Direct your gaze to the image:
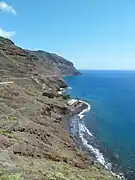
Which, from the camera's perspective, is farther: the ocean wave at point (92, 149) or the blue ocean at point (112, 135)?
the blue ocean at point (112, 135)

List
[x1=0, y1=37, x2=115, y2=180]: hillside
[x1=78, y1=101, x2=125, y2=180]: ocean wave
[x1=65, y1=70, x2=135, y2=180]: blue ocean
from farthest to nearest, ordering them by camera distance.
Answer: [x1=65, y1=70, x2=135, y2=180]: blue ocean → [x1=78, y1=101, x2=125, y2=180]: ocean wave → [x1=0, y1=37, x2=115, y2=180]: hillside

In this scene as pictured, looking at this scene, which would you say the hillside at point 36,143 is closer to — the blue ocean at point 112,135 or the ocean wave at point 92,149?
the ocean wave at point 92,149

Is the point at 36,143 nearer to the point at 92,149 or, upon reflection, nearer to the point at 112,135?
the point at 92,149

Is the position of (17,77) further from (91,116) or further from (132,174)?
(132,174)

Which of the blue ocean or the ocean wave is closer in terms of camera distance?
the ocean wave

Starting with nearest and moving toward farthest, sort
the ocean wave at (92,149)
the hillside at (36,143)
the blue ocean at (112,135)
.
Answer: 1. the hillside at (36,143)
2. the ocean wave at (92,149)
3. the blue ocean at (112,135)

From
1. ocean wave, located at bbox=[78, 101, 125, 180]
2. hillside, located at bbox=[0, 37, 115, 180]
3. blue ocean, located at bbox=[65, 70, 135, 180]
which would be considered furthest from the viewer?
blue ocean, located at bbox=[65, 70, 135, 180]

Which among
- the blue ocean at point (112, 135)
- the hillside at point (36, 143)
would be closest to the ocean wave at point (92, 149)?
the blue ocean at point (112, 135)

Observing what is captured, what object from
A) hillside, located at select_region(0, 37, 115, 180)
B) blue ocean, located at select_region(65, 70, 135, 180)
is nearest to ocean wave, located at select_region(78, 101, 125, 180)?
blue ocean, located at select_region(65, 70, 135, 180)

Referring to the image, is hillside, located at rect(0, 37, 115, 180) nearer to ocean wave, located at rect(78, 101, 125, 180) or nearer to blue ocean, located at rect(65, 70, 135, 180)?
ocean wave, located at rect(78, 101, 125, 180)

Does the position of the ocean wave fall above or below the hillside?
below

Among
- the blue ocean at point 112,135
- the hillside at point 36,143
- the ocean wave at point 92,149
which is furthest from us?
the blue ocean at point 112,135

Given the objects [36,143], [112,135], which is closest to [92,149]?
[112,135]
